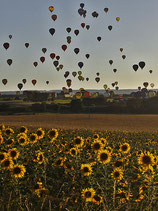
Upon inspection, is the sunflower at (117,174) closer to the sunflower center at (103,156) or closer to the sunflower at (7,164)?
the sunflower center at (103,156)

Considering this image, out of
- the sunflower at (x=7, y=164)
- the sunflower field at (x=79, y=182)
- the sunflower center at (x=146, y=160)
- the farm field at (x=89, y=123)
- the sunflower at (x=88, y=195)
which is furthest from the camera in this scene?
the farm field at (x=89, y=123)

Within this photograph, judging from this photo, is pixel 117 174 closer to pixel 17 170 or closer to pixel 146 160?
pixel 146 160

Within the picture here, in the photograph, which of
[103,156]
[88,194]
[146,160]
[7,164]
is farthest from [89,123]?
[88,194]

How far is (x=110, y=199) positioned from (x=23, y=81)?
89569 mm

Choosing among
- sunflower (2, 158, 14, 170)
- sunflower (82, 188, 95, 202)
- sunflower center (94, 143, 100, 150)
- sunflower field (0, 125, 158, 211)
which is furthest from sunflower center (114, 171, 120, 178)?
sunflower (2, 158, 14, 170)

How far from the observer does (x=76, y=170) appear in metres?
7.45

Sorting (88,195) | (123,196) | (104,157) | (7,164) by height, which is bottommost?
(123,196)

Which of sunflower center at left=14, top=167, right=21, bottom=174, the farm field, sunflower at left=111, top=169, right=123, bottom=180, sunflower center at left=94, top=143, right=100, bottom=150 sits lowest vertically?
the farm field

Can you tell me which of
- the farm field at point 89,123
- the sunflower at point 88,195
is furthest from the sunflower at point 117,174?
the farm field at point 89,123

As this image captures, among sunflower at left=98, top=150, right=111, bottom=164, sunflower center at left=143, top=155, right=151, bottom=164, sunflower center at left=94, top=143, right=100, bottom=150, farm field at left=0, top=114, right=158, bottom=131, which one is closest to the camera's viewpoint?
sunflower center at left=143, top=155, right=151, bottom=164

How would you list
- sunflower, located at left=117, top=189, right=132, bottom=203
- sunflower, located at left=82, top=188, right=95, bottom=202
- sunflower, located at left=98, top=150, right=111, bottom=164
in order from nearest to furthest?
1. sunflower, located at left=82, top=188, right=95, bottom=202
2. sunflower, located at left=117, top=189, right=132, bottom=203
3. sunflower, located at left=98, top=150, right=111, bottom=164

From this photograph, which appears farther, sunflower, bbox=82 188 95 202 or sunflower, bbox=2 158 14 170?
sunflower, bbox=2 158 14 170

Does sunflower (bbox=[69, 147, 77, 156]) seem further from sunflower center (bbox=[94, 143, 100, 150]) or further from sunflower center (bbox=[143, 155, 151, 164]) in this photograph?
sunflower center (bbox=[143, 155, 151, 164])

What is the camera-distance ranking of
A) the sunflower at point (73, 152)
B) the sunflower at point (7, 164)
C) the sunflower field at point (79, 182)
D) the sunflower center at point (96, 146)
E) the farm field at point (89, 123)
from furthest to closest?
the farm field at point (89, 123), the sunflower at point (73, 152), the sunflower center at point (96, 146), the sunflower at point (7, 164), the sunflower field at point (79, 182)
